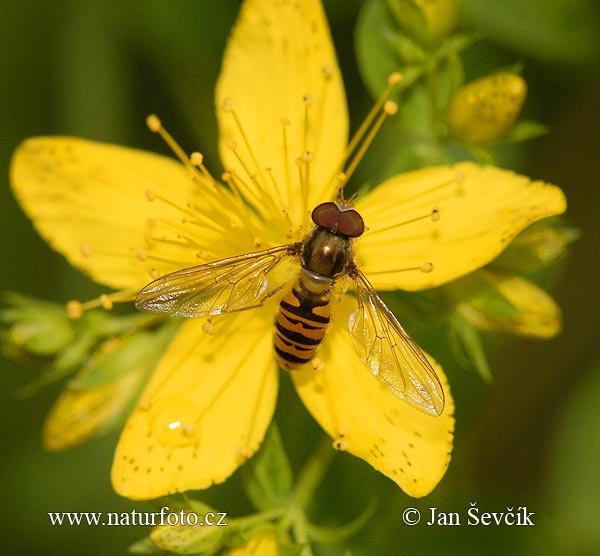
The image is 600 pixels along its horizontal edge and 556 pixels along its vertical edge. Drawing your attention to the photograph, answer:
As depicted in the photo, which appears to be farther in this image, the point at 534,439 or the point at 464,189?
the point at 534,439

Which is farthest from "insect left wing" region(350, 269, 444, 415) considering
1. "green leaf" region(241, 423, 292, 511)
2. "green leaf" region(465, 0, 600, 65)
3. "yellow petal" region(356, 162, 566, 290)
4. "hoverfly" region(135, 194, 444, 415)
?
"green leaf" region(465, 0, 600, 65)

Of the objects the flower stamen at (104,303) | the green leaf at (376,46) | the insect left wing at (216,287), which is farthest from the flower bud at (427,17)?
the flower stamen at (104,303)

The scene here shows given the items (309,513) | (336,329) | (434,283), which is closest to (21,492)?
(309,513)

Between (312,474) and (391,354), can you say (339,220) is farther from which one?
(312,474)

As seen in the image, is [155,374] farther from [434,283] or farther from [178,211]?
[434,283]

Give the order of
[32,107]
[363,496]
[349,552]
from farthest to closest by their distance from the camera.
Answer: [32,107], [363,496], [349,552]

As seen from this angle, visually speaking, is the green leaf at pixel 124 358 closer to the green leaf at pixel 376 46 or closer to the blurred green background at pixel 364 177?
the blurred green background at pixel 364 177

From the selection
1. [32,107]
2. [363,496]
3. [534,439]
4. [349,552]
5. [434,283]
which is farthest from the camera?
[32,107]
